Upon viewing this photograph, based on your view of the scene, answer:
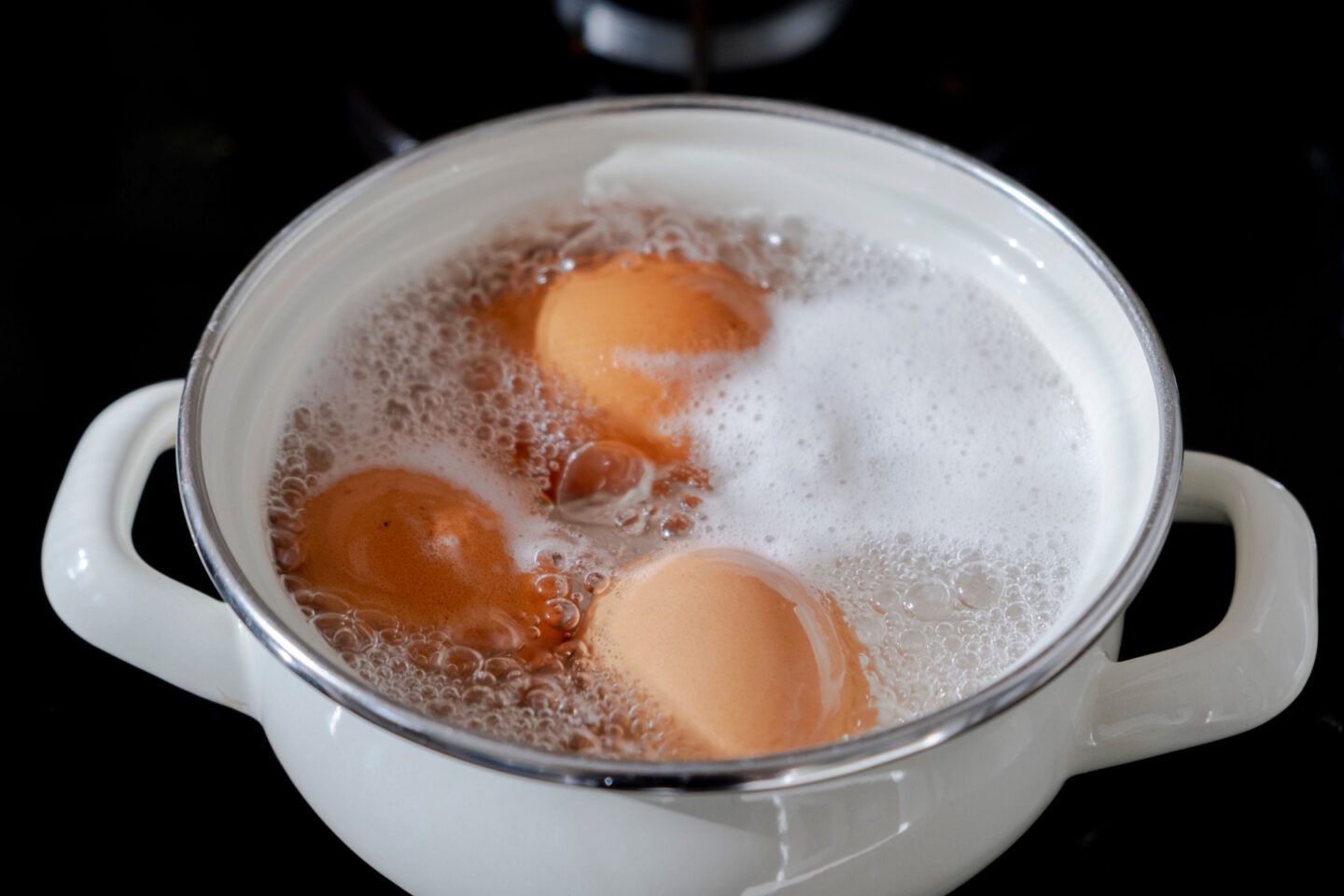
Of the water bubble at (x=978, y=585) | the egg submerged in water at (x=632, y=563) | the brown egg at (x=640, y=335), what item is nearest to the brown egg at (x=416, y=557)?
the egg submerged in water at (x=632, y=563)

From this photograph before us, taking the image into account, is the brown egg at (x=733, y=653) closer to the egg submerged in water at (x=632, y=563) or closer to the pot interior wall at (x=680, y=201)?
the egg submerged in water at (x=632, y=563)

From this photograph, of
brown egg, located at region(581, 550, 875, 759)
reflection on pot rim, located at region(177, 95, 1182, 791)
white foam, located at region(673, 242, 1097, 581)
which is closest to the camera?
reflection on pot rim, located at region(177, 95, 1182, 791)

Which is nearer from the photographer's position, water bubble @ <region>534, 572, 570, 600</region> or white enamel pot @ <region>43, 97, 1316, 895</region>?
white enamel pot @ <region>43, 97, 1316, 895</region>

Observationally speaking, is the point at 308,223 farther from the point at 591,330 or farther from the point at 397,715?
the point at 397,715

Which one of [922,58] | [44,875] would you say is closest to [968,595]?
[44,875]

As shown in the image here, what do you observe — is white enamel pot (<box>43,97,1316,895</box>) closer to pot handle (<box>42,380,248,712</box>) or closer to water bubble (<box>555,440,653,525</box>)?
pot handle (<box>42,380,248,712</box>)

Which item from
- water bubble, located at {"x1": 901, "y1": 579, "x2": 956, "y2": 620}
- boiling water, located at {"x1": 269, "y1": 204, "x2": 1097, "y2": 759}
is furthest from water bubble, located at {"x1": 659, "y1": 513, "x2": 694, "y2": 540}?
water bubble, located at {"x1": 901, "y1": 579, "x2": 956, "y2": 620}
